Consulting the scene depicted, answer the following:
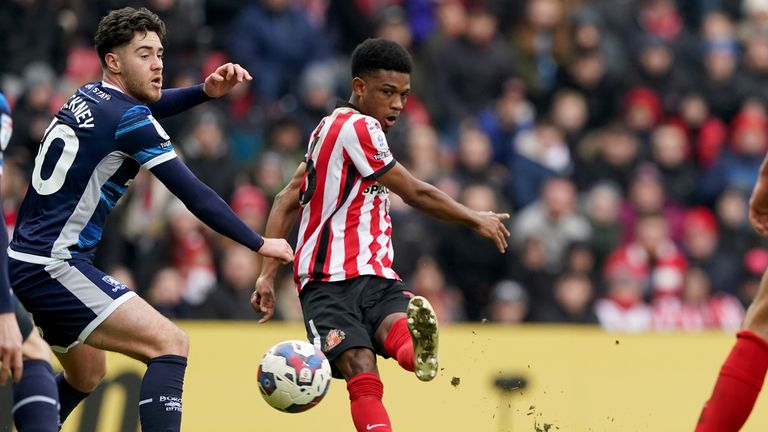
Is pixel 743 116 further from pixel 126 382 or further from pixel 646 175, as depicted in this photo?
pixel 126 382

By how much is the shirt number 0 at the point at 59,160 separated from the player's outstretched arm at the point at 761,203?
3.33 meters

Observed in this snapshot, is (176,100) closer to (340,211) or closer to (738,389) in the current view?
(340,211)

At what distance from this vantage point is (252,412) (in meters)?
9.53

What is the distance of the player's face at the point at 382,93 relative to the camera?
726 centimetres

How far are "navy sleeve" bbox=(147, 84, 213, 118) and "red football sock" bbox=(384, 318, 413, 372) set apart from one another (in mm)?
1735

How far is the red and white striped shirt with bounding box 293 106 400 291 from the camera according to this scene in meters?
7.18

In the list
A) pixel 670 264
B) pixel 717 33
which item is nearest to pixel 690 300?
pixel 670 264

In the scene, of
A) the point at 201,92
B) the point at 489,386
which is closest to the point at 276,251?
the point at 201,92

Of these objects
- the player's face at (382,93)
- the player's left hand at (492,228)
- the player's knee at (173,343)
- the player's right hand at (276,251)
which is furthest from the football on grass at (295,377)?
the player's face at (382,93)

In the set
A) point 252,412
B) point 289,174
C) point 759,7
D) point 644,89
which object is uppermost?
point 759,7

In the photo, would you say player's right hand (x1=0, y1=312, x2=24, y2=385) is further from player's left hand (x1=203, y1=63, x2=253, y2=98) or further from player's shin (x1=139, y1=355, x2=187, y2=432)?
player's left hand (x1=203, y1=63, x2=253, y2=98)

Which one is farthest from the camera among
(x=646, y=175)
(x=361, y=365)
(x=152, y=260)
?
(x=646, y=175)

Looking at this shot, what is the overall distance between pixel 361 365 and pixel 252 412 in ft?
9.12

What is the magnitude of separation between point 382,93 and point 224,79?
90cm
